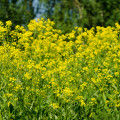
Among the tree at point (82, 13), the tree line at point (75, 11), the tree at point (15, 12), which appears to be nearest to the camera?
the tree at point (15, 12)

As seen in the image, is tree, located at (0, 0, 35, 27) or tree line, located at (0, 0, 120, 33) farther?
tree line, located at (0, 0, 120, 33)

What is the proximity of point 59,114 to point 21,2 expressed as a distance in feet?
38.3

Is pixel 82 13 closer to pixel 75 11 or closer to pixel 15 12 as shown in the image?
pixel 75 11

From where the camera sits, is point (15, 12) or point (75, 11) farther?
point (75, 11)

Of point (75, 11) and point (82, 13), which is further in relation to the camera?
point (75, 11)

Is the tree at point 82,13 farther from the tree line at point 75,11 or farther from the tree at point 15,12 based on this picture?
the tree at point 15,12

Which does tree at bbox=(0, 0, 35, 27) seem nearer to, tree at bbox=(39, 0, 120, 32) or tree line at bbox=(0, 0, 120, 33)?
tree line at bbox=(0, 0, 120, 33)

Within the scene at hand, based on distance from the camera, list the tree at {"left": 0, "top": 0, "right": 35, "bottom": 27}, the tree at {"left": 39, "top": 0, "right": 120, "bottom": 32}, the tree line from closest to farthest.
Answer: the tree at {"left": 0, "top": 0, "right": 35, "bottom": 27}, the tree line, the tree at {"left": 39, "top": 0, "right": 120, "bottom": 32}

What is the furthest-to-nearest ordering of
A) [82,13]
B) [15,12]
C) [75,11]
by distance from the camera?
[75,11] → [82,13] → [15,12]

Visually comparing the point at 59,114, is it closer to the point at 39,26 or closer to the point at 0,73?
the point at 0,73

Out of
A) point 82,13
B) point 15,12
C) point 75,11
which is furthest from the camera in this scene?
point 75,11

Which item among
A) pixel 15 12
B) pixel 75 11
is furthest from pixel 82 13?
pixel 15 12

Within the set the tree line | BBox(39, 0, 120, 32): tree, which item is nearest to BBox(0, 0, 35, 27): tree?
the tree line

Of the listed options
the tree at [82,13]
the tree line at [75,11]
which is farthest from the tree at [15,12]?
the tree at [82,13]
